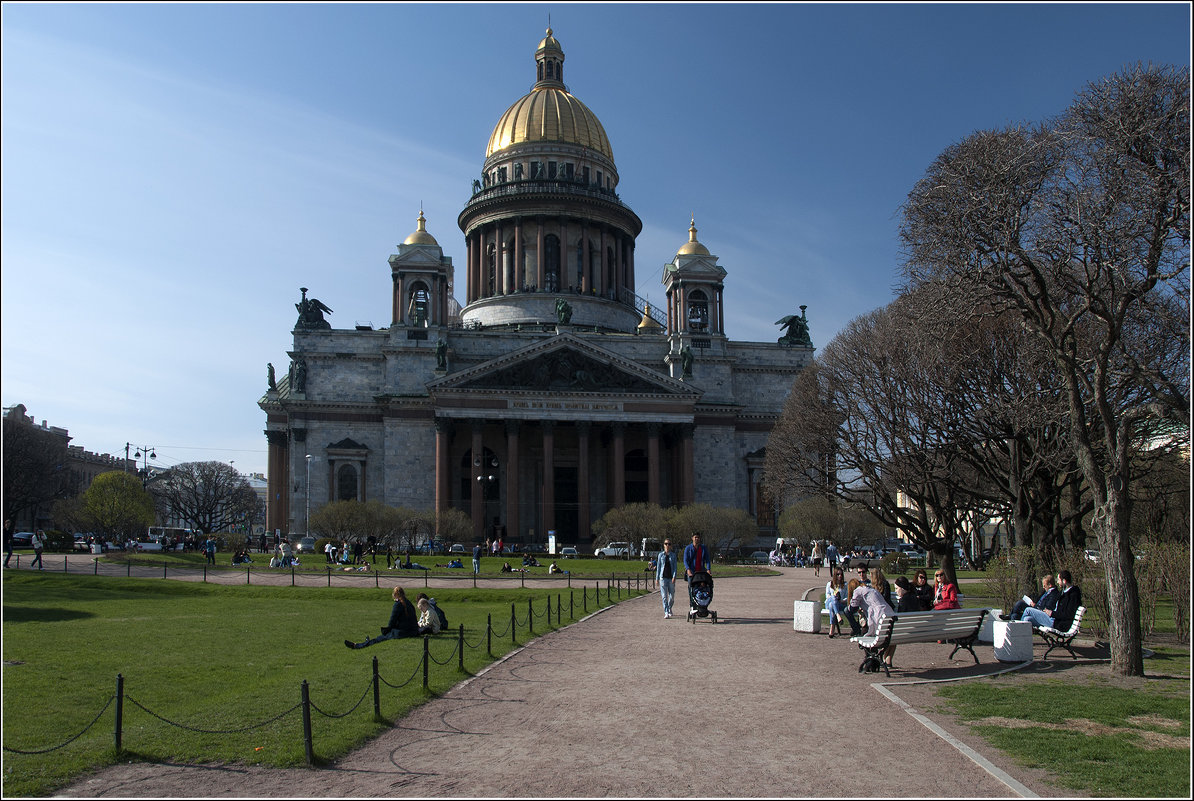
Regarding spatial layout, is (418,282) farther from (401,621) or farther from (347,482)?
(401,621)

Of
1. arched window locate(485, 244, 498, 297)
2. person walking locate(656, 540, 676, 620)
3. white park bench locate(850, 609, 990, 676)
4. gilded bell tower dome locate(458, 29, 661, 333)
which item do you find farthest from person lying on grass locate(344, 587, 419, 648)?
arched window locate(485, 244, 498, 297)

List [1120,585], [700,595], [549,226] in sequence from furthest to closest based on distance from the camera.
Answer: [549,226] < [700,595] < [1120,585]

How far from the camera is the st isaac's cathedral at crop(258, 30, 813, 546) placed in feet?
213

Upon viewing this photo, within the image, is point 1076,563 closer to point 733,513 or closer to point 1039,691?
point 1039,691

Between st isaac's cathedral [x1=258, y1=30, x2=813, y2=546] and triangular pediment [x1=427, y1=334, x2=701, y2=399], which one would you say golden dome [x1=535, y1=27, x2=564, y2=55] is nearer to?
st isaac's cathedral [x1=258, y1=30, x2=813, y2=546]

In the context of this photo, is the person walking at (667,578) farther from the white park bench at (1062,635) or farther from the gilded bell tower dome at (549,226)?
the gilded bell tower dome at (549,226)

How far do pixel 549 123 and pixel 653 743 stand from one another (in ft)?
258

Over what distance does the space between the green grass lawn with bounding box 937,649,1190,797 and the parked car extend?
41.2m

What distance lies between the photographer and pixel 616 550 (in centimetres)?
5631

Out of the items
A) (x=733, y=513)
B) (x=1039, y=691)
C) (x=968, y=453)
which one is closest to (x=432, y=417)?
(x=733, y=513)

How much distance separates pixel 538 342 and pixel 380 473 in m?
14.9

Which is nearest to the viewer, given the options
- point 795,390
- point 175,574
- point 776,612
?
point 776,612

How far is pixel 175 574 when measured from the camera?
125 ft

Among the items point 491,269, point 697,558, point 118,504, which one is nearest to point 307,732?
point 697,558
